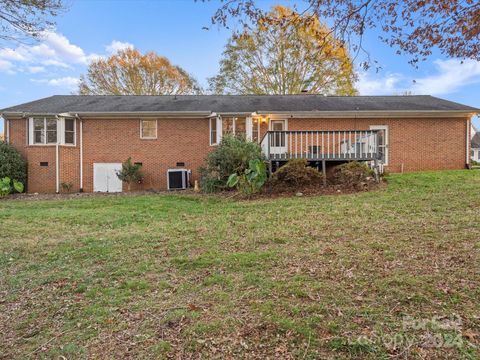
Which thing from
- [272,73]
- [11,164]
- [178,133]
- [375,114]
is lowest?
[11,164]

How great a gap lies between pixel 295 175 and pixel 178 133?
22.2ft

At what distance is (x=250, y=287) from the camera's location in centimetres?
354

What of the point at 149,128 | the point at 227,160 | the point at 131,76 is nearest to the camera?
the point at 227,160

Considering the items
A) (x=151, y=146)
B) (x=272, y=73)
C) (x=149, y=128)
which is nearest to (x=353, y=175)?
(x=151, y=146)

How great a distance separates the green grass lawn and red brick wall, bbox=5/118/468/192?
8.23m

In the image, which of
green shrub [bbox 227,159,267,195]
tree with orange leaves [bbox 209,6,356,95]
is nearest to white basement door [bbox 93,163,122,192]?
green shrub [bbox 227,159,267,195]

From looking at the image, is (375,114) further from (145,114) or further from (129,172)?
(129,172)

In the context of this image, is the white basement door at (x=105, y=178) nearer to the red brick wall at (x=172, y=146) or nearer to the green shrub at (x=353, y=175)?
the red brick wall at (x=172, y=146)

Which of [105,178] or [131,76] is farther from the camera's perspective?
[131,76]

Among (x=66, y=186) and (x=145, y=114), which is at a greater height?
(x=145, y=114)

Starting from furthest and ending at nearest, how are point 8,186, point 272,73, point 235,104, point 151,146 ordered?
point 272,73, point 235,104, point 151,146, point 8,186

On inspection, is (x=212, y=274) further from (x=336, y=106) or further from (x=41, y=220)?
(x=336, y=106)

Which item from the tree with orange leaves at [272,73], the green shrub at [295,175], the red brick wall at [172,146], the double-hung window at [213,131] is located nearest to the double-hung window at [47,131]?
the red brick wall at [172,146]

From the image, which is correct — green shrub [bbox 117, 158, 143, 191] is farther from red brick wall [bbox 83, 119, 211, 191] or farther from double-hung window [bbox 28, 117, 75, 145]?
double-hung window [bbox 28, 117, 75, 145]
